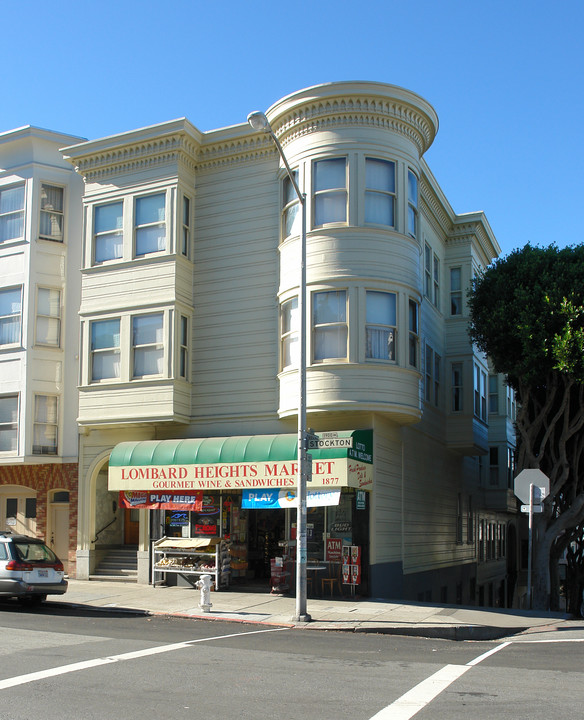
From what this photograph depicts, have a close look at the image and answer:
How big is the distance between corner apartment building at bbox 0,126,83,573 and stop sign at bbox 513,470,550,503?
12723 millimetres

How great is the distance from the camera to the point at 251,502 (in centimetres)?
1952

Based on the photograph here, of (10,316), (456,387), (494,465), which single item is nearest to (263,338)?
(10,316)

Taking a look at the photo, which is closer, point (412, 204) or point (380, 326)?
point (380, 326)

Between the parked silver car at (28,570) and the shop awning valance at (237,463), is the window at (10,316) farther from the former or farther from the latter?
the parked silver car at (28,570)

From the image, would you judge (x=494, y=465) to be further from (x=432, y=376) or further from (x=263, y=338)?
(x=263, y=338)

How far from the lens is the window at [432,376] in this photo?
25.0 metres

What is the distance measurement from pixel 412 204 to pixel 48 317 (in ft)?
36.9

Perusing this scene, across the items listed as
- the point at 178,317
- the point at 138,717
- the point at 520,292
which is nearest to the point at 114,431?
the point at 178,317

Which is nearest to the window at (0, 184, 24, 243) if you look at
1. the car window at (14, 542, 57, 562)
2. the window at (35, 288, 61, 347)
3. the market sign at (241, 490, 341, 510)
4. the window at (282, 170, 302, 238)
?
the window at (35, 288, 61, 347)

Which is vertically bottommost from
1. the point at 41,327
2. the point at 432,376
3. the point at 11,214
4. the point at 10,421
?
the point at 10,421

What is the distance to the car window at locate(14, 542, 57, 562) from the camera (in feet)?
55.3

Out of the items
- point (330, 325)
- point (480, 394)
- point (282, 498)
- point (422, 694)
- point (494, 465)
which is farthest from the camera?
point (494, 465)

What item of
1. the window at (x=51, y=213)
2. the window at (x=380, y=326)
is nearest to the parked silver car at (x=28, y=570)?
the window at (x=380, y=326)

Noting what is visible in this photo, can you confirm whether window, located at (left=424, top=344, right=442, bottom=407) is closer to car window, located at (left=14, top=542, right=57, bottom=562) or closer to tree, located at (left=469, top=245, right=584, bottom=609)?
tree, located at (left=469, top=245, right=584, bottom=609)
